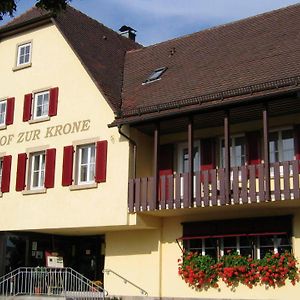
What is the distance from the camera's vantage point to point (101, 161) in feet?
63.9

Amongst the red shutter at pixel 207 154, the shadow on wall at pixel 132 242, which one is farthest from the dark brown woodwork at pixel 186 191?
the shadow on wall at pixel 132 242

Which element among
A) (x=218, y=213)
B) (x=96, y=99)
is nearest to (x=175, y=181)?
(x=218, y=213)

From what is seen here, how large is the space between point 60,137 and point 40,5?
11301 millimetres

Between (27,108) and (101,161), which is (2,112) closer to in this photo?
(27,108)

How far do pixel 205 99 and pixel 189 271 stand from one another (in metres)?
5.26

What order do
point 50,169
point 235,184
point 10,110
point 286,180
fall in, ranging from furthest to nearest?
point 10,110 < point 50,169 < point 235,184 < point 286,180

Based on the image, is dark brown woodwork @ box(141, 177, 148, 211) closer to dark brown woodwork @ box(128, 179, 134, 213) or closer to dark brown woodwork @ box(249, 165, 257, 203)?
dark brown woodwork @ box(128, 179, 134, 213)

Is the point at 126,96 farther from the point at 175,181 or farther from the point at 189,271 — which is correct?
the point at 189,271

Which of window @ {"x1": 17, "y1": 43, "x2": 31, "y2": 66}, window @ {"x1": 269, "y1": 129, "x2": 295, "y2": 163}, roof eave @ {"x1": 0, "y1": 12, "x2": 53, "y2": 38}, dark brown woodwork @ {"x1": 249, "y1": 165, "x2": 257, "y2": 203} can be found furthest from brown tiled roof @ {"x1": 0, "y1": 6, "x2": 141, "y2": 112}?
dark brown woodwork @ {"x1": 249, "y1": 165, "x2": 257, "y2": 203}

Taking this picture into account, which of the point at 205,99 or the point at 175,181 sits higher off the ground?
the point at 205,99

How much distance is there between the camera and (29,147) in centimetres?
2170

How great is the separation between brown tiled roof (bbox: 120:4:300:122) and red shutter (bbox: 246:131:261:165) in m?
1.60

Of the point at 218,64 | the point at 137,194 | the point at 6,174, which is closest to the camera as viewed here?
the point at 137,194

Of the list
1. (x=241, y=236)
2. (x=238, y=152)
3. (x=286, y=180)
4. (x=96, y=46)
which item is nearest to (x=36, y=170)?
(x=96, y=46)
